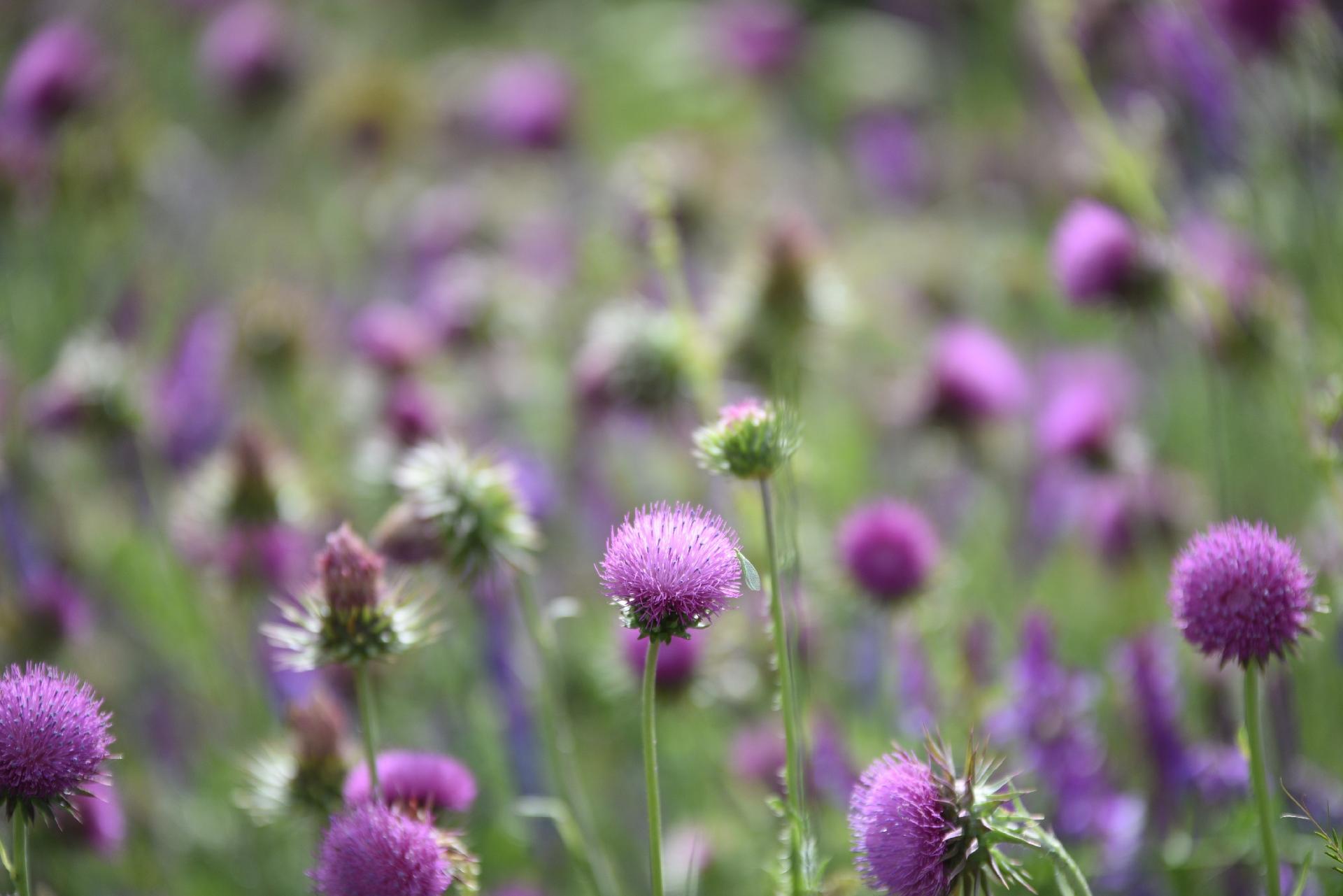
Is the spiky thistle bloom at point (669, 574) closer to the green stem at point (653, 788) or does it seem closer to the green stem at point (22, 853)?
the green stem at point (653, 788)

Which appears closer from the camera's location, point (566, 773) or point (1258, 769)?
point (1258, 769)

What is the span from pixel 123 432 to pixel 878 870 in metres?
2.06

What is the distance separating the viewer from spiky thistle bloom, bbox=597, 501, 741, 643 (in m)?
1.19

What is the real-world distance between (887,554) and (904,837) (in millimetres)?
954

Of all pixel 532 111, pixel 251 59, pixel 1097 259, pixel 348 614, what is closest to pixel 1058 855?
pixel 348 614

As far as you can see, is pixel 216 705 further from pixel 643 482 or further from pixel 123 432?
pixel 643 482

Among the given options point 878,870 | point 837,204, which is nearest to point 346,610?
point 878,870

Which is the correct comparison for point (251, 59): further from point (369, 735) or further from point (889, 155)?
point (369, 735)

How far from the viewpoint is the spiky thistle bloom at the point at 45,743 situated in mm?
1244

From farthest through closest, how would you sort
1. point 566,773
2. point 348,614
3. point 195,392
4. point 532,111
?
point 532,111 → point 195,392 → point 566,773 → point 348,614

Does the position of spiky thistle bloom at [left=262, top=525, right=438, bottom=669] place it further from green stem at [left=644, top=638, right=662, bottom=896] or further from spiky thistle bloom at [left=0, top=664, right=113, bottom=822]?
green stem at [left=644, top=638, right=662, bottom=896]

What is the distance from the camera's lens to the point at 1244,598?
1.25m

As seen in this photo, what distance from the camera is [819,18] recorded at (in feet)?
26.7

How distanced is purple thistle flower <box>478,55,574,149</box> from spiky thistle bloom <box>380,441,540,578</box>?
7.71 feet
